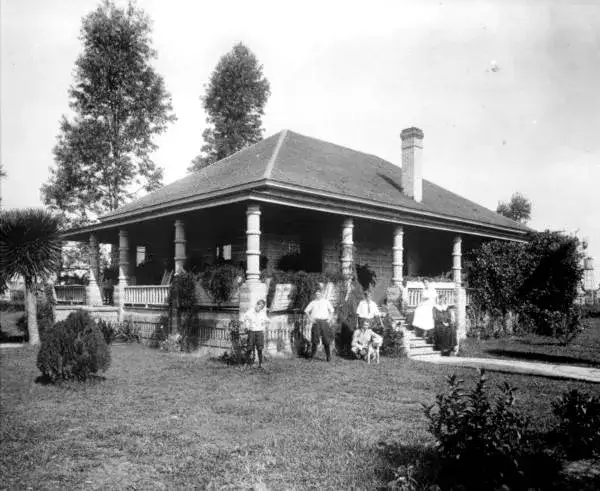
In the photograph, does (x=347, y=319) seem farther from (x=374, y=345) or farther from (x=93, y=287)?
(x=93, y=287)

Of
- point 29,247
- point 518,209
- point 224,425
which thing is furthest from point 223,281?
point 518,209

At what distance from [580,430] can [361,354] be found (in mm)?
8757

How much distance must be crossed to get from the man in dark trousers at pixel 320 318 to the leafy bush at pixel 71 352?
5.01 meters

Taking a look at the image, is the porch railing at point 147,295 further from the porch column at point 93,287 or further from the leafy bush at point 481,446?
the leafy bush at point 481,446

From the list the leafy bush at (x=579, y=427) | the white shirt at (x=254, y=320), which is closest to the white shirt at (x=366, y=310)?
the white shirt at (x=254, y=320)

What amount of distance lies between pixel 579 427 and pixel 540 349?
12267 mm

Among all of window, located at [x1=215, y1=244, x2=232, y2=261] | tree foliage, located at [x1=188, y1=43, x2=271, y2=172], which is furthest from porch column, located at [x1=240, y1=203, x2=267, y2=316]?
tree foliage, located at [x1=188, y1=43, x2=271, y2=172]

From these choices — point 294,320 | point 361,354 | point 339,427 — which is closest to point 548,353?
point 361,354

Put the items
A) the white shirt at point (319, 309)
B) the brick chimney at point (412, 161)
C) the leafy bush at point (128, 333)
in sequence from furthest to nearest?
the brick chimney at point (412, 161), the leafy bush at point (128, 333), the white shirt at point (319, 309)

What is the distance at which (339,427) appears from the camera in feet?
22.7

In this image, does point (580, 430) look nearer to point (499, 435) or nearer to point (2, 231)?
point (499, 435)

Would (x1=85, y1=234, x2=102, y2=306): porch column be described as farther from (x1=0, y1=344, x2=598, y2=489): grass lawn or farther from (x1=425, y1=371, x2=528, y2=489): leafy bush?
(x1=425, y1=371, x2=528, y2=489): leafy bush

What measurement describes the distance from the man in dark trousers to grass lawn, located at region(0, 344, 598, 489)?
1279mm

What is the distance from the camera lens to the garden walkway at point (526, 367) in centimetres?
1118
